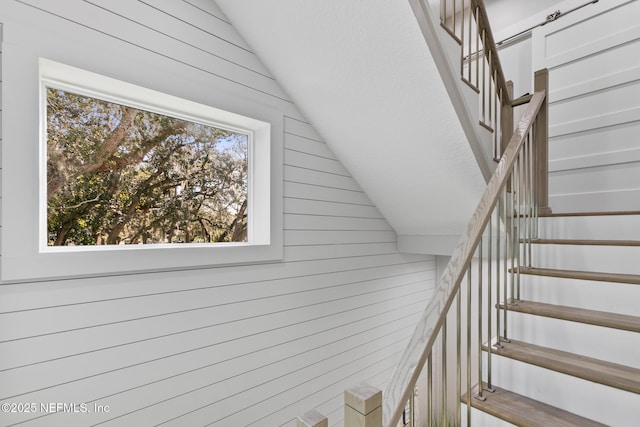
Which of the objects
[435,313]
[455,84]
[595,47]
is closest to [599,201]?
[595,47]

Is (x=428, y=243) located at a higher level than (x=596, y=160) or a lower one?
lower

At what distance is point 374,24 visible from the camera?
163cm

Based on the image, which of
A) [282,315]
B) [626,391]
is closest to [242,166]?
[282,315]

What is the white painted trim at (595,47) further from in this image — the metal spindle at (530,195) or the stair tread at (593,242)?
the stair tread at (593,242)


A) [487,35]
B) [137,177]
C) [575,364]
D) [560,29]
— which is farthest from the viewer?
[560,29]

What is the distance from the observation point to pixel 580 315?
1510 millimetres

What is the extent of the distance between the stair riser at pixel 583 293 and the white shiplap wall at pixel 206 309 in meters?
1.30

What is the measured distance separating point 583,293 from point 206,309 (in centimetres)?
200

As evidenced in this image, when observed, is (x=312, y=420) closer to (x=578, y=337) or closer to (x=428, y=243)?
(x=578, y=337)

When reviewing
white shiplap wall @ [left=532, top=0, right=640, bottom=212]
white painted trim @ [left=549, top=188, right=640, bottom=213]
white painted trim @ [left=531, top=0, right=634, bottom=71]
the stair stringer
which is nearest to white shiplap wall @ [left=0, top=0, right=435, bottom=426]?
the stair stringer

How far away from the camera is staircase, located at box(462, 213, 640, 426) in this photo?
4.20 ft

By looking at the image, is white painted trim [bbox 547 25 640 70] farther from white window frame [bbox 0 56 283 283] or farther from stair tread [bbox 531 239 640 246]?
white window frame [bbox 0 56 283 283]

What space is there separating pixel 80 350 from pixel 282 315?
112 centimetres

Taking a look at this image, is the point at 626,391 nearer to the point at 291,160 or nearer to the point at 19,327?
the point at 291,160
